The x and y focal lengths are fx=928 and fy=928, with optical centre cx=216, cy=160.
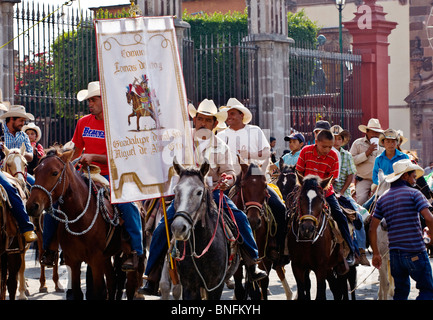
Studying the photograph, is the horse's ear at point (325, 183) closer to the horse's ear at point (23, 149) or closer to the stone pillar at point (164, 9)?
the horse's ear at point (23, 149)

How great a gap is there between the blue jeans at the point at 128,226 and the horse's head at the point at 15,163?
2888mm

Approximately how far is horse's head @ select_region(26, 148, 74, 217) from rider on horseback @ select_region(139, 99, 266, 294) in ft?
3.69

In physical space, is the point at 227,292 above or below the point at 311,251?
below

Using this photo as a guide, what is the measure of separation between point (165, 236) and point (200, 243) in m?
0.60

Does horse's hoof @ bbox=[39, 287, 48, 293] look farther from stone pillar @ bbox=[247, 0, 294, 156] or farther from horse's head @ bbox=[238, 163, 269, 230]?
stone pillar @ bbox=[247, 0, 294, 156]

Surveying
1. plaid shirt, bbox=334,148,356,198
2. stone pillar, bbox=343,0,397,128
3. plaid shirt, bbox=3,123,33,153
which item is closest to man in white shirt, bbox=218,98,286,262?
plaid shirt, bbox=334,148,356,198

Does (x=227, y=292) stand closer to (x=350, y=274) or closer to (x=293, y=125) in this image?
(x=350, y=274)

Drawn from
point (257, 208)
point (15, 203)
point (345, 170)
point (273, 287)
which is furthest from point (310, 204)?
point (273, 287)

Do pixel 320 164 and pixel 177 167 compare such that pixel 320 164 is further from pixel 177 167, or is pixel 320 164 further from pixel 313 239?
pixel 177 167

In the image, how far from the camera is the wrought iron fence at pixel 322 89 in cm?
2439

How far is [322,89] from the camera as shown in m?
26.6

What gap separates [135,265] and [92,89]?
6.59 feet
